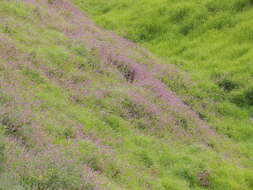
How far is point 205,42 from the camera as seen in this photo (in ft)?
92.6

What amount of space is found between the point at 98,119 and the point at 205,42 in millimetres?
15535

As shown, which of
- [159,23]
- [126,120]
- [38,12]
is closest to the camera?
[126,120]

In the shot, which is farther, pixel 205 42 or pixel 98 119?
pixel 205 42

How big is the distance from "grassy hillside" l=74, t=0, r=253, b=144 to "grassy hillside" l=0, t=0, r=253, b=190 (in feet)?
0.62

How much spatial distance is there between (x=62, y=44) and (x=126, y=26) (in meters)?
12.5

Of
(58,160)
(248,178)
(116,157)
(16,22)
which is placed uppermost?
(16,22)

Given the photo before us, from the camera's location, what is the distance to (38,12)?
22.7 metres

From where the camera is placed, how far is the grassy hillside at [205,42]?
70.9 feet

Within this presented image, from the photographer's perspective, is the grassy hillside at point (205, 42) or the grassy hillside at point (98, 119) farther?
the grassy hillside at point (205, 42)

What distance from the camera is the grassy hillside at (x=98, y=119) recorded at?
1016 cm

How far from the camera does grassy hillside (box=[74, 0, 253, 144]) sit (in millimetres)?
21625

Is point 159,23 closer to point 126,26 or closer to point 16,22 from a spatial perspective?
point 126,26

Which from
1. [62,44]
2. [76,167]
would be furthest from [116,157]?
[62,44]

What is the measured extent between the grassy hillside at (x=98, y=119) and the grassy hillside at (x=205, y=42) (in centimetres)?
19
